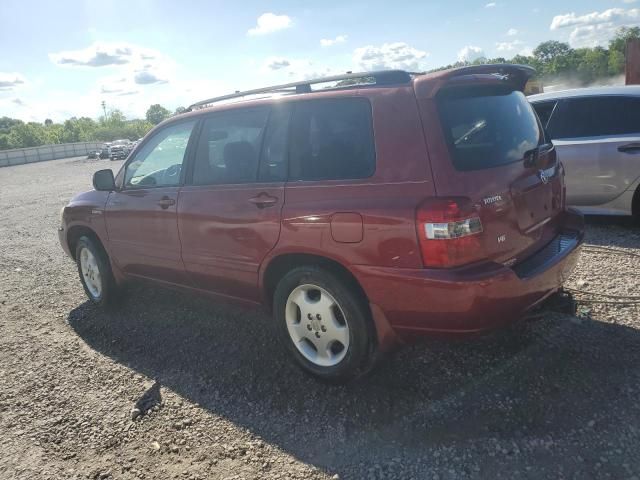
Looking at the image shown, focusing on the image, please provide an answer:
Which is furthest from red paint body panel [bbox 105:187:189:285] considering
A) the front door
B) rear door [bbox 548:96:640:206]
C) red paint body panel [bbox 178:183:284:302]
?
rear door [bbox 548:96:640:206]

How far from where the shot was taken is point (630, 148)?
18.1 ft

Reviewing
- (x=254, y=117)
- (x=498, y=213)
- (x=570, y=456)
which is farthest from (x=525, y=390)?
(x=254, y=117)

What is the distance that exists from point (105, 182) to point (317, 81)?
7.68 ft

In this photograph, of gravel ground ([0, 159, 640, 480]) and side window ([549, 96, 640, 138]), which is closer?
gravel ground ([0, 159, 640, 480])

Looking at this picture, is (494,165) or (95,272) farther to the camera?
(95,272)

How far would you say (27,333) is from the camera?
4.68m

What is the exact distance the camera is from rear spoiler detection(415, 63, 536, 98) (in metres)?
2.77

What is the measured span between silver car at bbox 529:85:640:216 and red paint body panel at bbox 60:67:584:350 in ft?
8.52

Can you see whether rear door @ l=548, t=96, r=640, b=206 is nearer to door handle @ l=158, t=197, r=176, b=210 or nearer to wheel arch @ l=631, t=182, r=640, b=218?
wheel arch @ l=631, t=182, r=640, b=218

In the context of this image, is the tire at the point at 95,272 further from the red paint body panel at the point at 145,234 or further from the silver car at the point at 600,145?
the silver car at the point at 600,145

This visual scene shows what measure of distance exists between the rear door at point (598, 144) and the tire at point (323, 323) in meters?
4.19

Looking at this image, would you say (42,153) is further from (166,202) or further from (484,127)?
(484,127)

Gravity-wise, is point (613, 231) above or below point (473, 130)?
below

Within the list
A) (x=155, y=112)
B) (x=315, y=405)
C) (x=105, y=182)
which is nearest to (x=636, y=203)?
(x=315, y=405)
